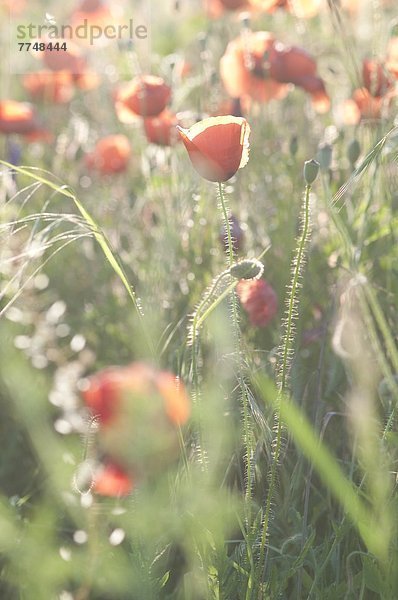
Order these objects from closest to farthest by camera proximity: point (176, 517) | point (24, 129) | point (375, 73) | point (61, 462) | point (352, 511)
Result: point (352, 511) → point (176, 517) → point (61, 462) → point (375, 73) → point (24, 129)

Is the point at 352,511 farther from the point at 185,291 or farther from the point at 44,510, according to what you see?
the point at 185,291

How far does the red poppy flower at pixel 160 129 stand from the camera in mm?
1527

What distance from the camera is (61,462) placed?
122 cm

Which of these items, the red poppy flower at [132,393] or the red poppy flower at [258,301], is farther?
the red poppy flower at [258,301]

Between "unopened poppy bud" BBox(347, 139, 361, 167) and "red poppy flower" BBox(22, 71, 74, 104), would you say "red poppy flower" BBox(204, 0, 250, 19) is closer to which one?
"red poppy flower" BBox(22, 71, 74, 104)

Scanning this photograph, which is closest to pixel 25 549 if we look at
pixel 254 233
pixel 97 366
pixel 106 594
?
pixel 106 594

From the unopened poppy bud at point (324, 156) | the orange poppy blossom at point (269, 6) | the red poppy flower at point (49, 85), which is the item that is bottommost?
the unopened poppy bud at point (324, 156)

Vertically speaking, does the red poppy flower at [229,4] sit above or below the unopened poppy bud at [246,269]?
above

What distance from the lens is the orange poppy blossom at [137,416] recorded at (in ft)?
2.77

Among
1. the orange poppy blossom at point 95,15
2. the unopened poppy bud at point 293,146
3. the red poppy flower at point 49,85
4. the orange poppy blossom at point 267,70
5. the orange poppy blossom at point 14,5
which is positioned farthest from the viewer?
the orange poppy blossom at point 14,5

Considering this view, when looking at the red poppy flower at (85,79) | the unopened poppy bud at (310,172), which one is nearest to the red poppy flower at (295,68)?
the red poppy flower at (85,79)

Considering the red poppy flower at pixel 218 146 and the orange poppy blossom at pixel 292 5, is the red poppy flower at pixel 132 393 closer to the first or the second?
the red poppy flower at pixel 218 146

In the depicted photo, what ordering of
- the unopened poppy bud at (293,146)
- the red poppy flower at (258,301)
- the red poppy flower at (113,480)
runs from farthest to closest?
the unopened poppy bud at (293,146)
the red poppy flower at (258,301)
the red poppy flower at (113,480)

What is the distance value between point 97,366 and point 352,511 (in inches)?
30.1
